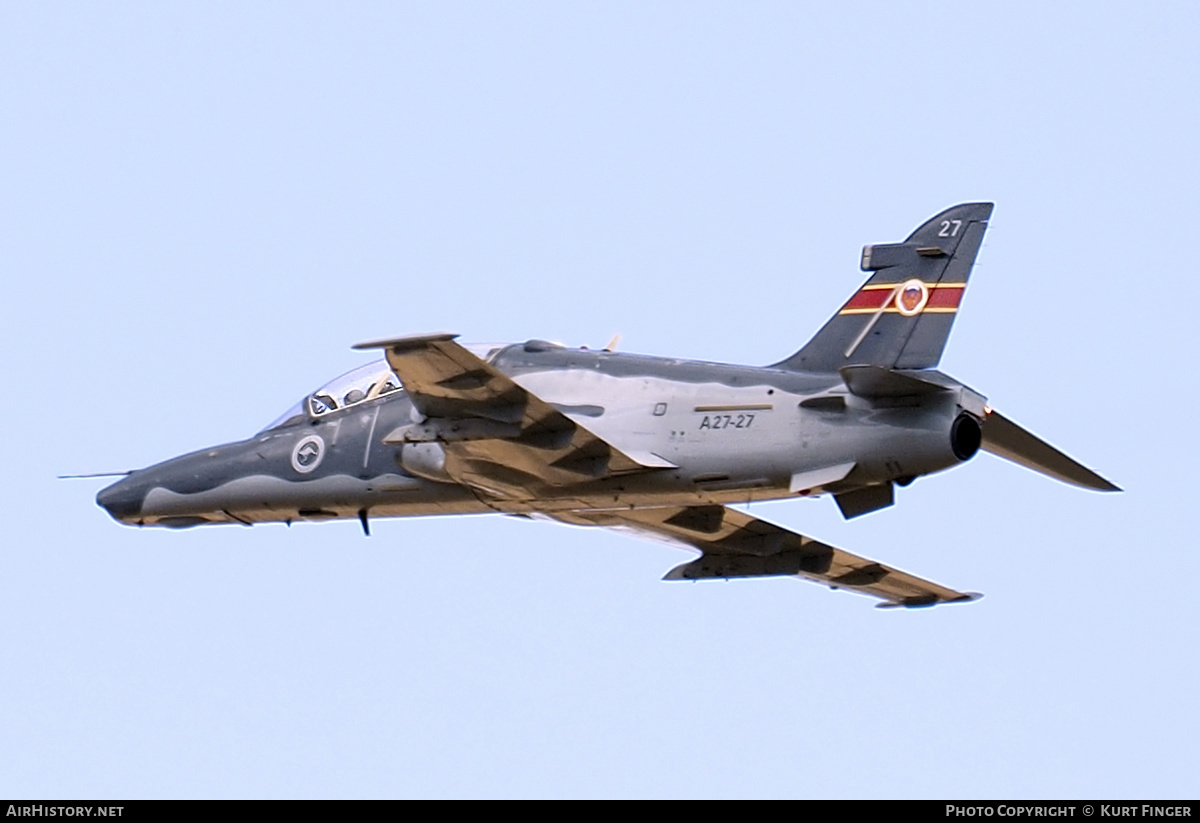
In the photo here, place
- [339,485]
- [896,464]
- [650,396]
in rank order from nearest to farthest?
[896,464] → [650,396] → [339,485]

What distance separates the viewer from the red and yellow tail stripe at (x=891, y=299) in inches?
1120

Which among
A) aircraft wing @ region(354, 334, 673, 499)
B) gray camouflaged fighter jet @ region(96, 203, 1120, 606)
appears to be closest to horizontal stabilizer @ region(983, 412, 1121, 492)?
gray camouflaged fighter jet @ region(96, 203, 1120, 606)

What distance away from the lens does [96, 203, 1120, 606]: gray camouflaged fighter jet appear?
27969mm

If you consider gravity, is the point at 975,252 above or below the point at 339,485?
above

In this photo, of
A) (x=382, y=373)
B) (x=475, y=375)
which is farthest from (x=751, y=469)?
(x=382, y=373)

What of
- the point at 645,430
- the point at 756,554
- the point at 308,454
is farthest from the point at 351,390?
the point at 756,554

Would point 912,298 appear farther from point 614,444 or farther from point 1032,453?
point 614,444

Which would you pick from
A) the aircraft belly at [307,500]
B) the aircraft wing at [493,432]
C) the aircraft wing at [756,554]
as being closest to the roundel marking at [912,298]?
the aircraft wing at [493,432]

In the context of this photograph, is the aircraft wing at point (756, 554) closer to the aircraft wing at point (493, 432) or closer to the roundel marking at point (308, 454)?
the aircraft wing at point (493, 432)

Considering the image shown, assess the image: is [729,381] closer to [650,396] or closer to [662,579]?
[650,396]

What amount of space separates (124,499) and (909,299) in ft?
40.7

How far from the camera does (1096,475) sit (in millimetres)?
29266

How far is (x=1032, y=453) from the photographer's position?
95.4 ft

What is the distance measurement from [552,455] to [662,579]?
17.5 ft
